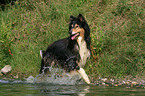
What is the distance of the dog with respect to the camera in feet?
26.9

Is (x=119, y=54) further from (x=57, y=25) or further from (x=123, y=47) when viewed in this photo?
(x=57, y=25)

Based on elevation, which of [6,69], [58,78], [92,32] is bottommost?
[6,69]

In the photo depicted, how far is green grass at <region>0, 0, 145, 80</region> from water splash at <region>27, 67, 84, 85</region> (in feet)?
3.09

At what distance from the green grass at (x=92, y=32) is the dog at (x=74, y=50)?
830mm

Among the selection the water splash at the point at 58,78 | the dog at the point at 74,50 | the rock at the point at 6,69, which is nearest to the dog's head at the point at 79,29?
the dog at the point at 74,50

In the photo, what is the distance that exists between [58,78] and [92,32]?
326cm

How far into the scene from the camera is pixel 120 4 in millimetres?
12086

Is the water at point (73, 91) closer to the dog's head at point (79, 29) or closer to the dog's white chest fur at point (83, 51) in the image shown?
the dog's white chest fur at point (83, 51)

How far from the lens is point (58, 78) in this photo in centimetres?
830

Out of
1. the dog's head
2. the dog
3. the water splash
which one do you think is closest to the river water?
the water splash

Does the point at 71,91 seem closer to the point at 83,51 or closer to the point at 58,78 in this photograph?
the point at 58,78

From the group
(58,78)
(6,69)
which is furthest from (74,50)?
(6,69)

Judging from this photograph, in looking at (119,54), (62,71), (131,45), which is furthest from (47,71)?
(131,45)

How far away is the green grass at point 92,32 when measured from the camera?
9.32 meters
